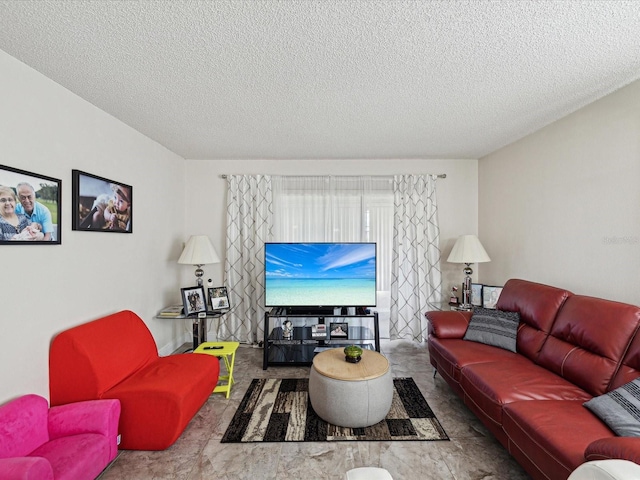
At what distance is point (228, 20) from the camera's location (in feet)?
5.15

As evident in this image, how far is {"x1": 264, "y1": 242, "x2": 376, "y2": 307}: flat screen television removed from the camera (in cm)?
393

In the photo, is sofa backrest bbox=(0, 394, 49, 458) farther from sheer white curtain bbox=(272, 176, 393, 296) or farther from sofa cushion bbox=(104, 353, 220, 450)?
sheer white curtain bbox=(272, 176, 393, 296)

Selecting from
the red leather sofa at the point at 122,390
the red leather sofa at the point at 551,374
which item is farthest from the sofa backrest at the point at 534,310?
the red leather sofa at the point at 122,390

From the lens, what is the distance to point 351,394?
7.74 ft

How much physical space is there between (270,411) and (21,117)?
2.71 metres

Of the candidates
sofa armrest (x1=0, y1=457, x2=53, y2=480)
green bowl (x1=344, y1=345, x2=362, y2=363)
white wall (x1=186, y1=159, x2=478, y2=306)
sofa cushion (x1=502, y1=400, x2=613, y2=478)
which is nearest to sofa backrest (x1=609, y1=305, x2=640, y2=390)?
sofa cushion (x1=502, y1=400, x2=613, y2=478)

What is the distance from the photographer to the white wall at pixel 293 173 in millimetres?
4430

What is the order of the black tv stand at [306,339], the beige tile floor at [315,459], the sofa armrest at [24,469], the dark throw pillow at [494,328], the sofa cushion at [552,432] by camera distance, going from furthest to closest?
the black tv stand at [306,339]
the dark throw pillow at [494,328]
the beige tile floor at [315,459]
the sofa cushion at [552,432]
the sofa armrest at [24,469]

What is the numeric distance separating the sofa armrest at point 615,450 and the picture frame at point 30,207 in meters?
3.14

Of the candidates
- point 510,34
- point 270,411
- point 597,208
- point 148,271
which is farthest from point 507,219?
point 148,271

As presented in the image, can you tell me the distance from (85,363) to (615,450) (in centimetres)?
286

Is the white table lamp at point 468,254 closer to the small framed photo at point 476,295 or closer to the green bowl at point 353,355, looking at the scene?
the small framed photo at point 476,295

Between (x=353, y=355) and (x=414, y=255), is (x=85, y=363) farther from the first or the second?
(x=414, y=255)

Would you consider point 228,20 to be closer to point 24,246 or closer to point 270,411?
point 24,246
